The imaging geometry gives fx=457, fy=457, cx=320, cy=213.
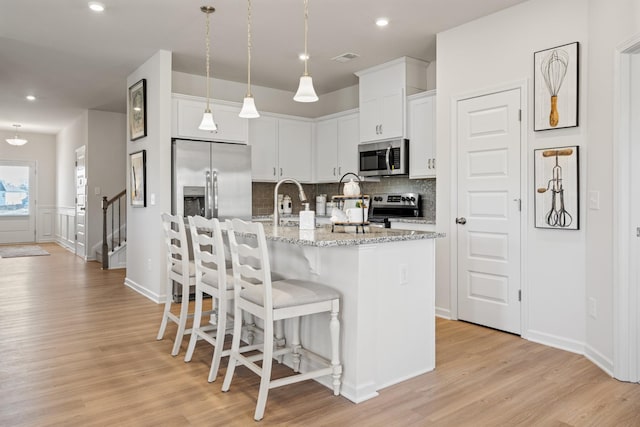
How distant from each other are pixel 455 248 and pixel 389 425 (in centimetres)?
222

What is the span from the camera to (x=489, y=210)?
3.86m

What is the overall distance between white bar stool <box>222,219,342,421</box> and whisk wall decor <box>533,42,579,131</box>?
214 centimetres

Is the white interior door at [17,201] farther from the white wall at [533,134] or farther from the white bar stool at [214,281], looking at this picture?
the white wall at [533,134]

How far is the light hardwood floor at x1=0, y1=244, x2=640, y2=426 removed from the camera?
2.31 m

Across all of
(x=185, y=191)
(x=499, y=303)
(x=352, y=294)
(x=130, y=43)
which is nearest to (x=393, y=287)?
(x=352, y=294)

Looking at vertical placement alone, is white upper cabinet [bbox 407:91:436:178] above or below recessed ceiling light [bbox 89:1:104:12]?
below

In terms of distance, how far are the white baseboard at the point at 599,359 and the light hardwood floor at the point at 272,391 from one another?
4 centimetres

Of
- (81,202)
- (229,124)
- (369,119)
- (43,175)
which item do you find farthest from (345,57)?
(43,175)

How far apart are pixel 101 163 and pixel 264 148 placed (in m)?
4.16

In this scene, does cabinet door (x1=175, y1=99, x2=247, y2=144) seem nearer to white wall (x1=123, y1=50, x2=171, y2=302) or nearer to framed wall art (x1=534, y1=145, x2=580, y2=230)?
white wall (x1=123, y1=50, x2=171, y2=302)

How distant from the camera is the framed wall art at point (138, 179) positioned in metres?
5.26

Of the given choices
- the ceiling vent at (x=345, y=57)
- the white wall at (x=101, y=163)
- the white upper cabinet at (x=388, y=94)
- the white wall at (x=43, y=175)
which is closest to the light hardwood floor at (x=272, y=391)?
the white upper cabinet at (x=388, y=94)

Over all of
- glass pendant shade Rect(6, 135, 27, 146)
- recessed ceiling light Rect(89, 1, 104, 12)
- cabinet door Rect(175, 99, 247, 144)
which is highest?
recessed ceiling light Rect(89, 1, 104, 12)

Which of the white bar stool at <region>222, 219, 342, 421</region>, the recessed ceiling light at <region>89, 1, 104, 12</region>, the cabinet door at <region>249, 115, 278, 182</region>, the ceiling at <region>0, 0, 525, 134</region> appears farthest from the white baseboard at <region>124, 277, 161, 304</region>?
the recessed ceiling light at <region>89, 1, 104, 12</region>
